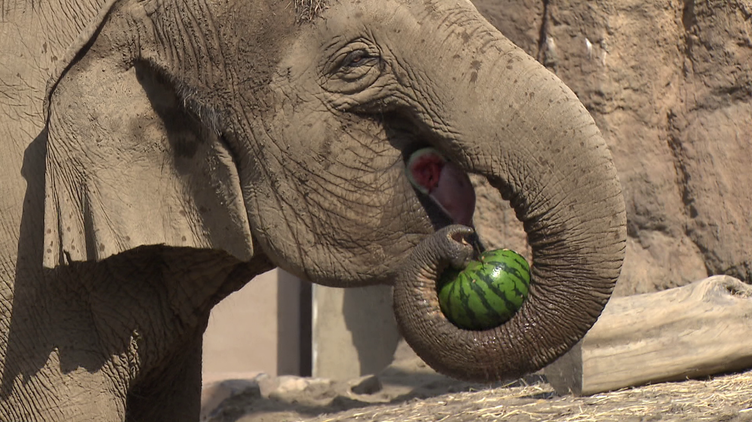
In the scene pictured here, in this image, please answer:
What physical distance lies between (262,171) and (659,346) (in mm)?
2789

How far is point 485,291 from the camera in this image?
80.1 inches

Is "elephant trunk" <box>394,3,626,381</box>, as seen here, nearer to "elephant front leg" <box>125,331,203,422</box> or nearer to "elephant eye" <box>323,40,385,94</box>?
"elephant eye" <box>323,40,385,94</box>

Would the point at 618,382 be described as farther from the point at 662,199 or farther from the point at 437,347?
the point at 437,347

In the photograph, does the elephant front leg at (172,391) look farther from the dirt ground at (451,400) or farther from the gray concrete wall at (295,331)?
the gray concrete wall at (295,331)

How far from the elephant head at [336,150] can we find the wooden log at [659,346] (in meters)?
2.38

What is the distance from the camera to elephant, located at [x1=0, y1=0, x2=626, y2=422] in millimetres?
2043

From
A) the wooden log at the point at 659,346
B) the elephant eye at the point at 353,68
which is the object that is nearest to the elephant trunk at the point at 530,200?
the elephant eye at the point at 353,68

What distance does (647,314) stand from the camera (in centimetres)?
461

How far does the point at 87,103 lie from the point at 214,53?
305mm

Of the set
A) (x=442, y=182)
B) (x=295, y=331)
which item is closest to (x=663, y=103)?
(x=295, y=331)

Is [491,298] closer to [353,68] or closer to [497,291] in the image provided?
[497,291]

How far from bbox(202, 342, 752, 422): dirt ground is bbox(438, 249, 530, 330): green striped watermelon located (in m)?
1.58

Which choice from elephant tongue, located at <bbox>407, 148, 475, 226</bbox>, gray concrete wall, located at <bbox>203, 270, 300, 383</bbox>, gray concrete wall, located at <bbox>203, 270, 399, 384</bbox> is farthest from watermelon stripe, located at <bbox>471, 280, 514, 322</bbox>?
→ gray concrete wall, located at <bbox>203, 270, 300, 383</bbox>

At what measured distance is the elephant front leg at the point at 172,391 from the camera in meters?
2.88
